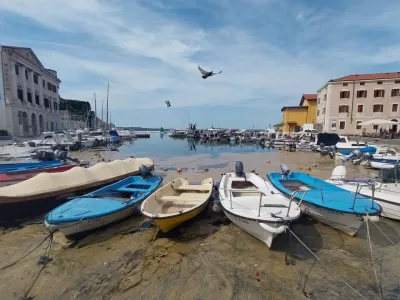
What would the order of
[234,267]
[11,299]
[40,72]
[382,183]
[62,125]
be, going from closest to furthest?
[11,299] → [234,267] → [382,183] → [40,72] → [62,125]

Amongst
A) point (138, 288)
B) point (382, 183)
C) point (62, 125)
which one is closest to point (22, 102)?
point (62, 125)

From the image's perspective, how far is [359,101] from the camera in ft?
134

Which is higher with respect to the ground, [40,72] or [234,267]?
[40,72]

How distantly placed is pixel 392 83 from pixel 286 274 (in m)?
47.2

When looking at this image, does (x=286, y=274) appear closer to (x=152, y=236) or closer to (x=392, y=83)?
(x=152, y=236)

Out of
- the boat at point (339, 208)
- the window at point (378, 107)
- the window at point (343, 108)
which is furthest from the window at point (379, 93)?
the boat at point (339, 208)

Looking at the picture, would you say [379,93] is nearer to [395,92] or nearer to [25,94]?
[395,92]

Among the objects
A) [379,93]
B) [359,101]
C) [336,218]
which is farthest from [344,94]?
[336,218]

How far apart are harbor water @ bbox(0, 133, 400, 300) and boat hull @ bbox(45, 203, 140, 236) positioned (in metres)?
0.30

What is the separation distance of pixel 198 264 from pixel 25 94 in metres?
46.1

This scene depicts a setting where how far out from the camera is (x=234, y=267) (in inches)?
204

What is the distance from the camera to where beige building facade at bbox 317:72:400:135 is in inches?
1533

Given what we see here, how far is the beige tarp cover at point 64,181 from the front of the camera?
777 centimetres

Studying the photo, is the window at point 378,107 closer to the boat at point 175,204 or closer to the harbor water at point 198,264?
the harbor water at point 198,264
